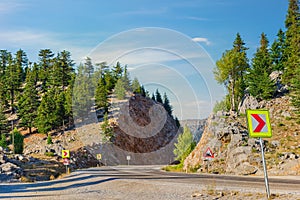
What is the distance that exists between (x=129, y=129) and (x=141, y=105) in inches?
412

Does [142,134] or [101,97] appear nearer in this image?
[101,97]

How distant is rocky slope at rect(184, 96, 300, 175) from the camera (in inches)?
1201

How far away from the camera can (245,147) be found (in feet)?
114

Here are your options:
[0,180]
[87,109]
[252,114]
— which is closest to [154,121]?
[87,109]

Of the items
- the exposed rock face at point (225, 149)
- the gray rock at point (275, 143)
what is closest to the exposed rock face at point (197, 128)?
the exposed rock face at point (225, 149)

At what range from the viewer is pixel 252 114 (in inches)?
456

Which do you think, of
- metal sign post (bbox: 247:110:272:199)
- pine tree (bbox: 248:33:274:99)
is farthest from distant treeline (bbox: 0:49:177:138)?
metal sign post (bbox: 247:110:272:199)

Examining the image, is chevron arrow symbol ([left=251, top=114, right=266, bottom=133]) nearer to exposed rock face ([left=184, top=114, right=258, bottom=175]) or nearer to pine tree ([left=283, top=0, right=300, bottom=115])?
exposed rock face ([left=184, top=114, right=258, bottom=175])

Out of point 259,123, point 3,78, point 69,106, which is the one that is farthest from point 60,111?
point 259,123

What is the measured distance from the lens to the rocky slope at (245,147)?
100ft

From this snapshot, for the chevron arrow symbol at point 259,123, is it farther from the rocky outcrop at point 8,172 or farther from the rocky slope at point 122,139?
the rocky slope at point 122,139

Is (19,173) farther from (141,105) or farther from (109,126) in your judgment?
(141,105)

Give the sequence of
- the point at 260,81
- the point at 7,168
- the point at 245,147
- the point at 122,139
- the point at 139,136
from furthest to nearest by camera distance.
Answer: the point at 139,136 → the point at 122,139 → the point at 260,81 → the point at 7,168 → the point at 245,147

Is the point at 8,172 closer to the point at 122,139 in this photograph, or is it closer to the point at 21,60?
the point at 122,139
